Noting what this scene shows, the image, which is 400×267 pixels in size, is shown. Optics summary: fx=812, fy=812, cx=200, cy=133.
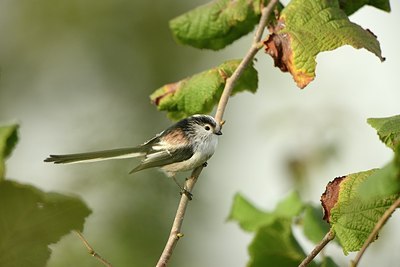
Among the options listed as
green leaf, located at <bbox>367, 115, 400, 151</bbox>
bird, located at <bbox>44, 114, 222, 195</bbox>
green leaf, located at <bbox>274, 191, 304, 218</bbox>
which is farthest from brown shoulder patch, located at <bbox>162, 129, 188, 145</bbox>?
green leaf, located at <bbox>367, 115, 400, 151</bbox>

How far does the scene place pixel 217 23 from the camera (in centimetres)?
317

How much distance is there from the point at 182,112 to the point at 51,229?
1502 mm

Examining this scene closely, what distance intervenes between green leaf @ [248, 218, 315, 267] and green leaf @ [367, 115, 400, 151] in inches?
26.5

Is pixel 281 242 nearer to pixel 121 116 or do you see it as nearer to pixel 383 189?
pixel 383 189

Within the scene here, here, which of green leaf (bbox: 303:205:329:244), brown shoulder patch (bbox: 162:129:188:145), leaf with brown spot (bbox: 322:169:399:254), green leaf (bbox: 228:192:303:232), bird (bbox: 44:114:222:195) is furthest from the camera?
brown shoulder patch (bbox: 162:129:188:145)

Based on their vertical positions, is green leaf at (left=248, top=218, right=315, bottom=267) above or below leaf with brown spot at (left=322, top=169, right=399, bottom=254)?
below

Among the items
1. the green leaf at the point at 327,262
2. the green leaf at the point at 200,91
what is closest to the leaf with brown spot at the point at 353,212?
the green leaf at the point at 327,262

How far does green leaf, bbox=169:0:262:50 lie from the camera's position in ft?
10.1

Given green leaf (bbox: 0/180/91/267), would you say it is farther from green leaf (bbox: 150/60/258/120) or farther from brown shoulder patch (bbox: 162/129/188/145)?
brown shoulder patch (bbox: 162/129/188/145)

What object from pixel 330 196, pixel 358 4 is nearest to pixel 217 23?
pixel 358 4

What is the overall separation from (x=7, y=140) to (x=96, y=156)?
58.1 inches

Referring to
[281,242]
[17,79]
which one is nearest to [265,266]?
[281,242]

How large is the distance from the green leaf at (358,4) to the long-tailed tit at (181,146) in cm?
81

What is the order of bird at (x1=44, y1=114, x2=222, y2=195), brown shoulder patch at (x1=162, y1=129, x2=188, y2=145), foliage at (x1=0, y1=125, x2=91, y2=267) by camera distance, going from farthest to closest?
brown shoulder patch at (x1=162, y1=129, x2=188, y2=145)
bird at (x1=44, y1=114, x2=222, y2=195)
foliage at (x1=0, y1=125, x2=91, y2=267)
